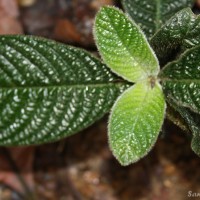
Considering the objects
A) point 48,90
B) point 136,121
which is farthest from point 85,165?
point 136,121

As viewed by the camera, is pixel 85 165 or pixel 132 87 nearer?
pixel 132 87

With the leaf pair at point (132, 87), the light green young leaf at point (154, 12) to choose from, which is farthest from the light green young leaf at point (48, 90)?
the light green young leaf at point (154, 12)

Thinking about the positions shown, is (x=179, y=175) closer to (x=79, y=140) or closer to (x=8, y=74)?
(x=79, y=140)

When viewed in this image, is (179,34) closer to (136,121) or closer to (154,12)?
(136,121)

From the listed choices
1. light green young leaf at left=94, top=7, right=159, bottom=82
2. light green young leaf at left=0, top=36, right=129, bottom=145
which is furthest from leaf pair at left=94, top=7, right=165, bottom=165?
light green young leaf at left=0, top=36, right=129, bottom=145

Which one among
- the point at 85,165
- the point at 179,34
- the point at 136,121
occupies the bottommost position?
the point at 85,165

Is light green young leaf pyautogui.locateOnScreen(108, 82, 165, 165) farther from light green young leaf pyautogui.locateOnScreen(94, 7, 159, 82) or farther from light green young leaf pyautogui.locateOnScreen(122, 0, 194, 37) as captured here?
light green young leaf pyautogui.locateOnScreen(122, 0, 194, 37)

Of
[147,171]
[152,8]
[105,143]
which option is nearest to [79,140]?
[105,143]
